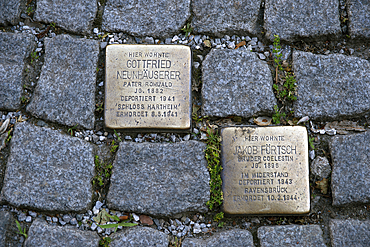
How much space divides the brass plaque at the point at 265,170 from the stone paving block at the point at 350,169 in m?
0.19

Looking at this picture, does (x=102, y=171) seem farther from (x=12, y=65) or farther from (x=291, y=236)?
(x=291, y=236)

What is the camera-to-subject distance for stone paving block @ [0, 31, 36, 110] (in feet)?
5.77

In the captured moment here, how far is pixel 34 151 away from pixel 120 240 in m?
0.72

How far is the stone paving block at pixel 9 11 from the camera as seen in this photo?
1828 millimetres

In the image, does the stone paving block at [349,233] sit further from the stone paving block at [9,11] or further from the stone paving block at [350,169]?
the stone paving block at [9,11]

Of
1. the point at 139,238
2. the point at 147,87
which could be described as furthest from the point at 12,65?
the point at 139,238

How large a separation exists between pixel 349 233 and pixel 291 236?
0.34 metres

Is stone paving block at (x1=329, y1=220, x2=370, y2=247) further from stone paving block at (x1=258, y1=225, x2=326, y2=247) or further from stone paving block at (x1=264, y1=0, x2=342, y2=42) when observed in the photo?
stone paving block at (x1=264, y1=0, x2=342, y2=42)

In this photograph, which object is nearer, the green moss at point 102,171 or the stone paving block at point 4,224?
the stone paving block at point 4,224

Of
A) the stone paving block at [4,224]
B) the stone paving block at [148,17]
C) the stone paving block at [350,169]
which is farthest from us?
the stone paving block at [148,17]

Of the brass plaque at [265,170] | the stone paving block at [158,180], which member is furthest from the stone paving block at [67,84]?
the brass plaque at [265,170]

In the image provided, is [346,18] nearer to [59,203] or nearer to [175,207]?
[175,207]

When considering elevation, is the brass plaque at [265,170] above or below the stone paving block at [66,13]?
below

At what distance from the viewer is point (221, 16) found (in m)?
1.84
